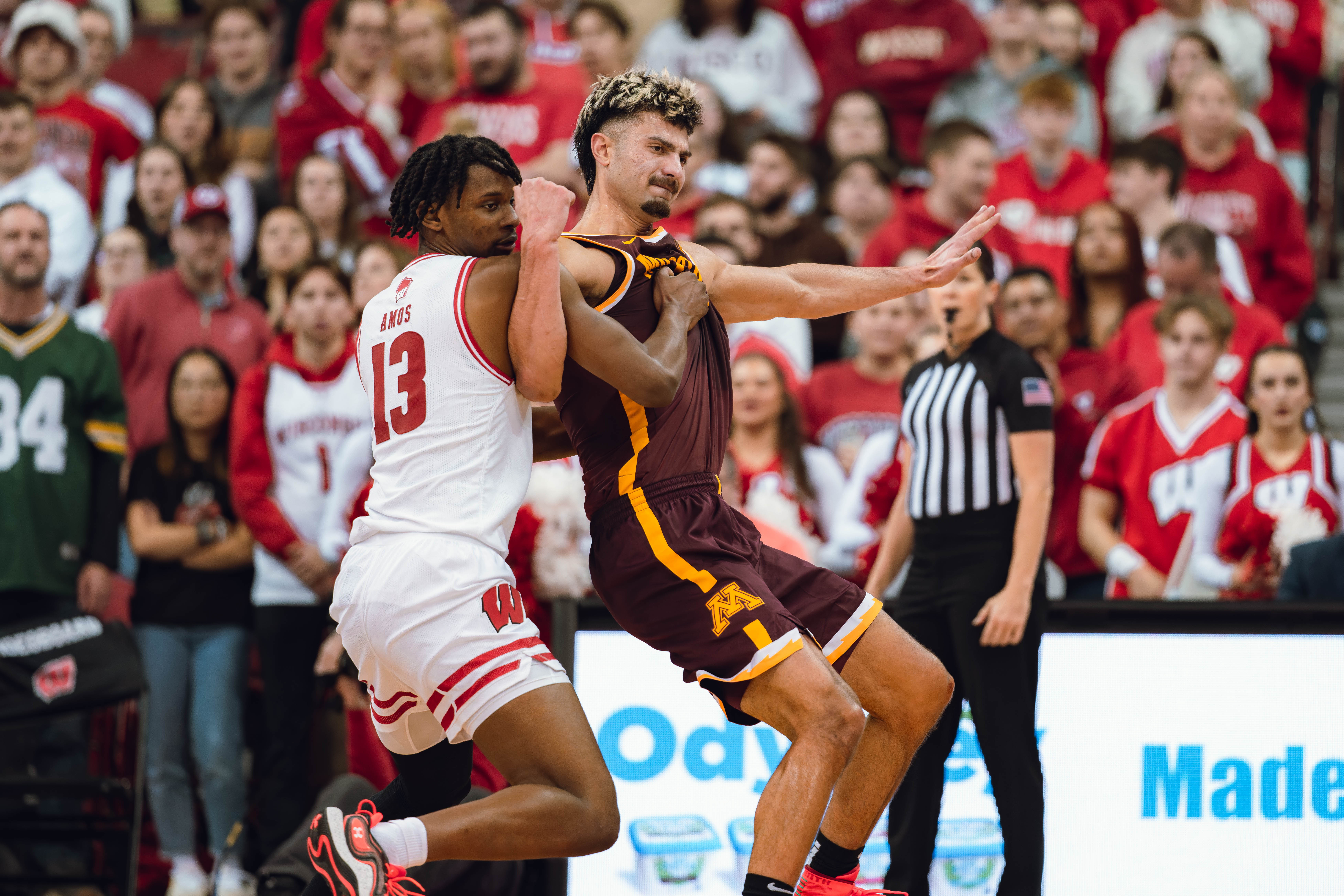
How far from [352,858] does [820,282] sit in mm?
2224

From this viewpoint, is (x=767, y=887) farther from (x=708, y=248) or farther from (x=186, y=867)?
(x=186, y=867)

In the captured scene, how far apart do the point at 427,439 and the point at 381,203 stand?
5628 millimetres

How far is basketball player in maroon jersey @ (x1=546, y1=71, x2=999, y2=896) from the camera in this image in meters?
4.20

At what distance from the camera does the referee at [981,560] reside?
5316 millimetres

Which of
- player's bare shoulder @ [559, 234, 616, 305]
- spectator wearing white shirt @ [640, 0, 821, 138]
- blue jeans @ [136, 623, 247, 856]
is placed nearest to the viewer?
player's bare shoulder @ [559, 234, 616, 305]

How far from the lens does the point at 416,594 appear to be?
4.07 m

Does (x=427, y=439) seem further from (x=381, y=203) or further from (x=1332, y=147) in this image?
(x=1332, y=147)

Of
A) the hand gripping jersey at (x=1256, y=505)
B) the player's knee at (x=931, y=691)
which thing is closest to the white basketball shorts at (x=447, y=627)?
the player's knee at (x=931, y=691)

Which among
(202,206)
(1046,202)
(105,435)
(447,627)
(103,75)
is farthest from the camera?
(103,75)

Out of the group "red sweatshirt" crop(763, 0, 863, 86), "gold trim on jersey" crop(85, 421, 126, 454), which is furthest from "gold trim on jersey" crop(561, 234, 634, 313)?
"red sweatshirt" crop(763, 0, 863, 86)

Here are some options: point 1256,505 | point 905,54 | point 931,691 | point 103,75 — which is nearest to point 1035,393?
point 931,691

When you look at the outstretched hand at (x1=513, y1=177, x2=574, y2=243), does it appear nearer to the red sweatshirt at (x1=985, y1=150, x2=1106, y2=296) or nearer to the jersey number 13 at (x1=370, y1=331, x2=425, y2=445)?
the jersey number 13 at (x1=370, y1=331, x2=425, y2=445)

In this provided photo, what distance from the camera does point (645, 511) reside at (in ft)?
14.4

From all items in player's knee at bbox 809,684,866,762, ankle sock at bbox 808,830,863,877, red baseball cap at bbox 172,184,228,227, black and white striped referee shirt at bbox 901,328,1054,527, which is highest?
red baseball cap at bbox 172,184,228,227
